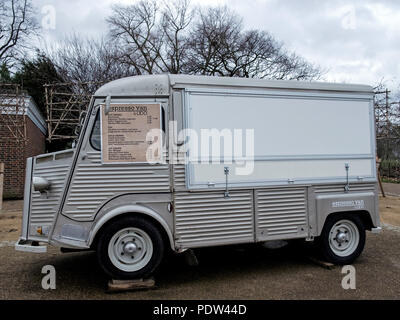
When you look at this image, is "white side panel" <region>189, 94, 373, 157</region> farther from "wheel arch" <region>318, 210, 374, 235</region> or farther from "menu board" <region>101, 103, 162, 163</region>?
"wheel arch" <region>318, 210, 374, 235</region>

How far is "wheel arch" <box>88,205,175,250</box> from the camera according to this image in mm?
4383

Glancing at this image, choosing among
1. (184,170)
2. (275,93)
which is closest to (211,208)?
(184,170)

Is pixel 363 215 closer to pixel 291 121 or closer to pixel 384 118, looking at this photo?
pixel 291 121

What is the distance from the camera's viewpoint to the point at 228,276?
16.7 feet

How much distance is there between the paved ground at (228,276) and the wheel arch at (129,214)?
0.67m

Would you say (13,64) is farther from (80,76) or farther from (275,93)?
(275,93)

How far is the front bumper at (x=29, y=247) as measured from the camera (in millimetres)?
4520

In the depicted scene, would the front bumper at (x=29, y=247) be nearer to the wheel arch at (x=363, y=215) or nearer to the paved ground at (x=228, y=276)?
the paved ground at (x=228, y=276)

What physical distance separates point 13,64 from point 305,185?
21.6 meters

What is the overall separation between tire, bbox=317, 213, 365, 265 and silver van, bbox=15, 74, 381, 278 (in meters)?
0.04

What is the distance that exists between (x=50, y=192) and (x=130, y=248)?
1281 mm

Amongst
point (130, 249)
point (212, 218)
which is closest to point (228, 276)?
point (212, 218)

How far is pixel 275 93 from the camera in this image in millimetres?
5121

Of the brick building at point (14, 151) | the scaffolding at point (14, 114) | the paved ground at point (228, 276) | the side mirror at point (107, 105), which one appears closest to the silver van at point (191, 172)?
the side mirror at point (107, 105)
